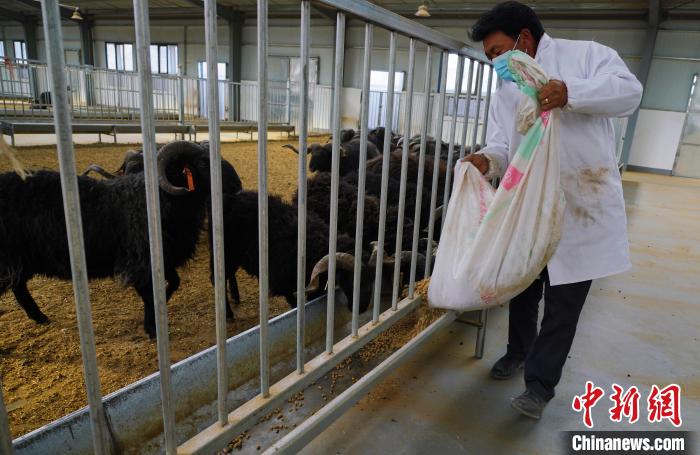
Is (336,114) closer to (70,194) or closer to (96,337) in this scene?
(70,194)

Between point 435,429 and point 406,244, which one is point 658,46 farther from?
point 435,429

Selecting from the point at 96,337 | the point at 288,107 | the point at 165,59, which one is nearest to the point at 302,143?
the point at 96,337

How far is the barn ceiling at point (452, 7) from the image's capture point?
39.8 ft

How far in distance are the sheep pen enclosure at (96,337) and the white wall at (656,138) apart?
13.7m

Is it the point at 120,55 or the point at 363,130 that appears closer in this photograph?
the point at 363,130

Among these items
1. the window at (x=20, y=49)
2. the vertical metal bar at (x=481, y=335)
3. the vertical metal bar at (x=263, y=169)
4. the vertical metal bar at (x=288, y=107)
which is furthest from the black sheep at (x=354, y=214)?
the window at (x=20, y=49)

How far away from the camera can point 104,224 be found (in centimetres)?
293

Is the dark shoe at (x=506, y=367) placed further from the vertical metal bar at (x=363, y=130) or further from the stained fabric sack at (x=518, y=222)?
the vertical metal bar at (x=363, y=130)

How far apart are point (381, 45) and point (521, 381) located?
14.9 metres

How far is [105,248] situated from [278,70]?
1617 centimetres

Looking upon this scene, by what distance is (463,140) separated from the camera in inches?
104

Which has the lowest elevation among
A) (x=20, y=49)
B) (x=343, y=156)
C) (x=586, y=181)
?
(x=343, y=156)

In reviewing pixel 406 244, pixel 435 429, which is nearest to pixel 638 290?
pixel 406 244

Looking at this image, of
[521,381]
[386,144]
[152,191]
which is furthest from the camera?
[521,381]
